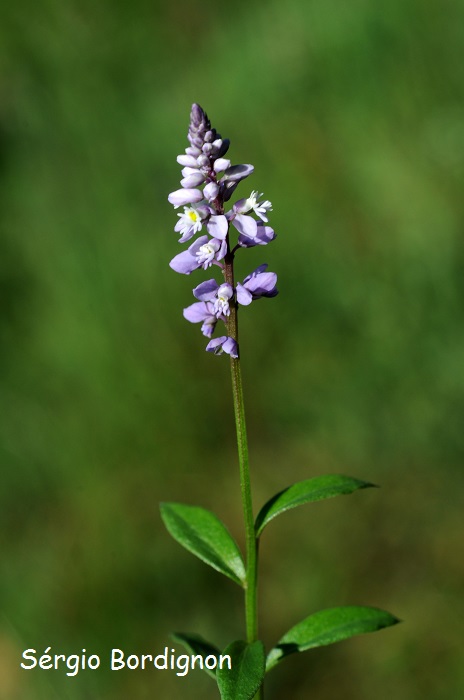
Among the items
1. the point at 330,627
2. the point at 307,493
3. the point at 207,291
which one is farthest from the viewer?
the point at 330,627

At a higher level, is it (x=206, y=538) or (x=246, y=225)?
(x=246, y=225)

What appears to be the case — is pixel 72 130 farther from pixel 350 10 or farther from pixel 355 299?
pixel 355 299

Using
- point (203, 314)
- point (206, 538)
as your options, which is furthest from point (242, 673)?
point (203, 314)

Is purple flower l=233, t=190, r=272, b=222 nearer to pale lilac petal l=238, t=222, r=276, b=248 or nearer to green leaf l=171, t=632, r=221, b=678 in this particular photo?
pale lilac petal l=238, t=222, r=276, b=248

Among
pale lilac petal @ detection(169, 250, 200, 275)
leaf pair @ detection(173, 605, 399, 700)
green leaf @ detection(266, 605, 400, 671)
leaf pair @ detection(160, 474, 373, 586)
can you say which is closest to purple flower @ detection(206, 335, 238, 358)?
pale lilac petal @ detection(169, 250, 200, 275)

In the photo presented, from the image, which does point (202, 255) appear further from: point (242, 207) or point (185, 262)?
point (242, 207)

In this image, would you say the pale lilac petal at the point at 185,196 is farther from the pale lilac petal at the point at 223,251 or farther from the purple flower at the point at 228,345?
the purple flower at the point at 228,345
